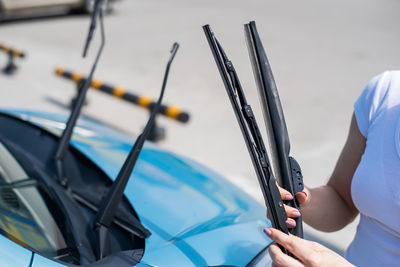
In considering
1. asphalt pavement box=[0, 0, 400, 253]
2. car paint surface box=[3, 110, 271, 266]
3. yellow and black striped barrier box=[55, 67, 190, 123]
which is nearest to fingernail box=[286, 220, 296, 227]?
car paint surface box=[3, 110, 271, 266]

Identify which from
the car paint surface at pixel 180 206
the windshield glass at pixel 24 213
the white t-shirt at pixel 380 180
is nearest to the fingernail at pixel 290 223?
the white t-shirt at pixel 380 180

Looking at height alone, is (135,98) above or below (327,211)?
above

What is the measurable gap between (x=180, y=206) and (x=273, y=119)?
2.51 ft

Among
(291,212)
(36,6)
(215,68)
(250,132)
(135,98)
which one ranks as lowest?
(291,212)

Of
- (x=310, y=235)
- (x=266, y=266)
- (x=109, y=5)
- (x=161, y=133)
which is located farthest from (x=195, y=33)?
(x=266, y=266)

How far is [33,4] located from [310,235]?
8.71 meters

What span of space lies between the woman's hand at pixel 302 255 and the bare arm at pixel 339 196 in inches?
17.1

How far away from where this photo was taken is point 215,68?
7184 mm

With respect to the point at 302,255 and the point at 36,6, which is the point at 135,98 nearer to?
the point at 302,255

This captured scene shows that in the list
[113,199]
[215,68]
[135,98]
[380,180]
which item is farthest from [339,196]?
[215,68]

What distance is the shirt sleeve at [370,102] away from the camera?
1498 millimetres

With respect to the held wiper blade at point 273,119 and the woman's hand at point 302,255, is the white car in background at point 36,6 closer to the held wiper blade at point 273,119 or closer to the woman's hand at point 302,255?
the held wiper blade at point 273,119

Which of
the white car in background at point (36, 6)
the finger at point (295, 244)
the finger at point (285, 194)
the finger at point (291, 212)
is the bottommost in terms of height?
the finger at point (295, 244)

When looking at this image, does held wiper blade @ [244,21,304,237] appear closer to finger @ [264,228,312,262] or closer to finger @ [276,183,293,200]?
finger @ [276,183,293,200]
